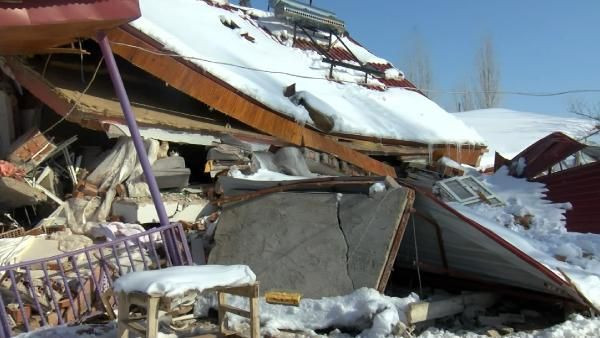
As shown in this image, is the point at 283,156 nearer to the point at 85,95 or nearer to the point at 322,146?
the point at 322,146

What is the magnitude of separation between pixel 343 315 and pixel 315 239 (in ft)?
3.43

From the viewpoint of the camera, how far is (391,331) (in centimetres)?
521

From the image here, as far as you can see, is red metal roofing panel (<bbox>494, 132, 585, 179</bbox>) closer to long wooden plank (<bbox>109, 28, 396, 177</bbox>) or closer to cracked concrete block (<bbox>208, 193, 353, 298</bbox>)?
long wooden plank (<bbox>109, 28, 396, 177</bbox>)

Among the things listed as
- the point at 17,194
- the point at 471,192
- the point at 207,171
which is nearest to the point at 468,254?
the point at 471,192

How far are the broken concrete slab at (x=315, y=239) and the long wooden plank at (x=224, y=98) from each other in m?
2.86

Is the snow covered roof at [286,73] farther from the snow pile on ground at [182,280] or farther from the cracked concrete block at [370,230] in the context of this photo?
the snow pile on ground at [182,280]

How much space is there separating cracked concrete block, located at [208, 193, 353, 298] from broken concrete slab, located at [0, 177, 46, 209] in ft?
8.40

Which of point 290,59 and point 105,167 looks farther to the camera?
point 290,59

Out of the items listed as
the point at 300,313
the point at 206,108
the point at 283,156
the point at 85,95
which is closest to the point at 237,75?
the point at 206,108

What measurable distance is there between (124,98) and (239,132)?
3.21 m

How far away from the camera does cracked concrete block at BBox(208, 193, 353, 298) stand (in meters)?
6.02

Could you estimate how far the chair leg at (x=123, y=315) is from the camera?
12.9 feet

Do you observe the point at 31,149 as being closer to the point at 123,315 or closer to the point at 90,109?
the point at 90,109

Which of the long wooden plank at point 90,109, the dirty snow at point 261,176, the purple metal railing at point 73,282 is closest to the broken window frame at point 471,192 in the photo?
the dirty snow at point 261,176
